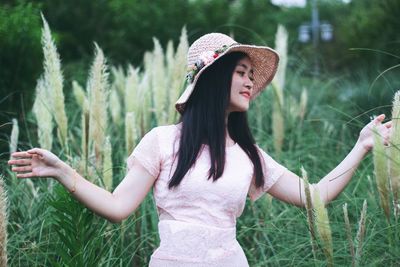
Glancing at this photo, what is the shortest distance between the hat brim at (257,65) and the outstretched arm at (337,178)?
0.58 metres

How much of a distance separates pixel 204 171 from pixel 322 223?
24.0 inches

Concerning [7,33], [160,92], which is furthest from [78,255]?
[7,33]

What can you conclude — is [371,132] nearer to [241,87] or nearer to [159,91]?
[241,87]

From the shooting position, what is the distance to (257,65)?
11.6ft

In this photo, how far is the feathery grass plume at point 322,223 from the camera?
2521 mm

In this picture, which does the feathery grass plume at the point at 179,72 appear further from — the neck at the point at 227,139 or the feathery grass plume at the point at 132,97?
the neck at the point at 227,139

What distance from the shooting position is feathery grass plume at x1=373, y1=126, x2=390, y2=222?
8.59 feet

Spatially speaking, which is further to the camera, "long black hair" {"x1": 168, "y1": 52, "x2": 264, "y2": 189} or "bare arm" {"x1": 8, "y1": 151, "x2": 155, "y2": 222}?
"long black hair" {"x1": 168, "y1": 52, "x2": 264, "y2": 189}

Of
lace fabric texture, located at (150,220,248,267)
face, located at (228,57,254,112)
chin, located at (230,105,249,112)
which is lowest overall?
lace fabric texture, located at (150,220,248,267)

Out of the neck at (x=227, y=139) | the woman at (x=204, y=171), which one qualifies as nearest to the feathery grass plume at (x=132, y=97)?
the woman at (x=204, y=171)

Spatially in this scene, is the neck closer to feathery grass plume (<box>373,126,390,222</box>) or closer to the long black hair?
the long black hair

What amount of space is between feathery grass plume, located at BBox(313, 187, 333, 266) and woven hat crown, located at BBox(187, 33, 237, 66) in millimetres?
1026

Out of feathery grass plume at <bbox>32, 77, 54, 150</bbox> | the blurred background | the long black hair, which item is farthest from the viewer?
the blurred background

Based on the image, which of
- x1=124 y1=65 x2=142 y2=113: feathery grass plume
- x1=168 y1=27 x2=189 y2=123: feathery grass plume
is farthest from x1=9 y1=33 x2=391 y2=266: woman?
x1=124 y1=65 x2=142 y2=113: feathery grass plume
